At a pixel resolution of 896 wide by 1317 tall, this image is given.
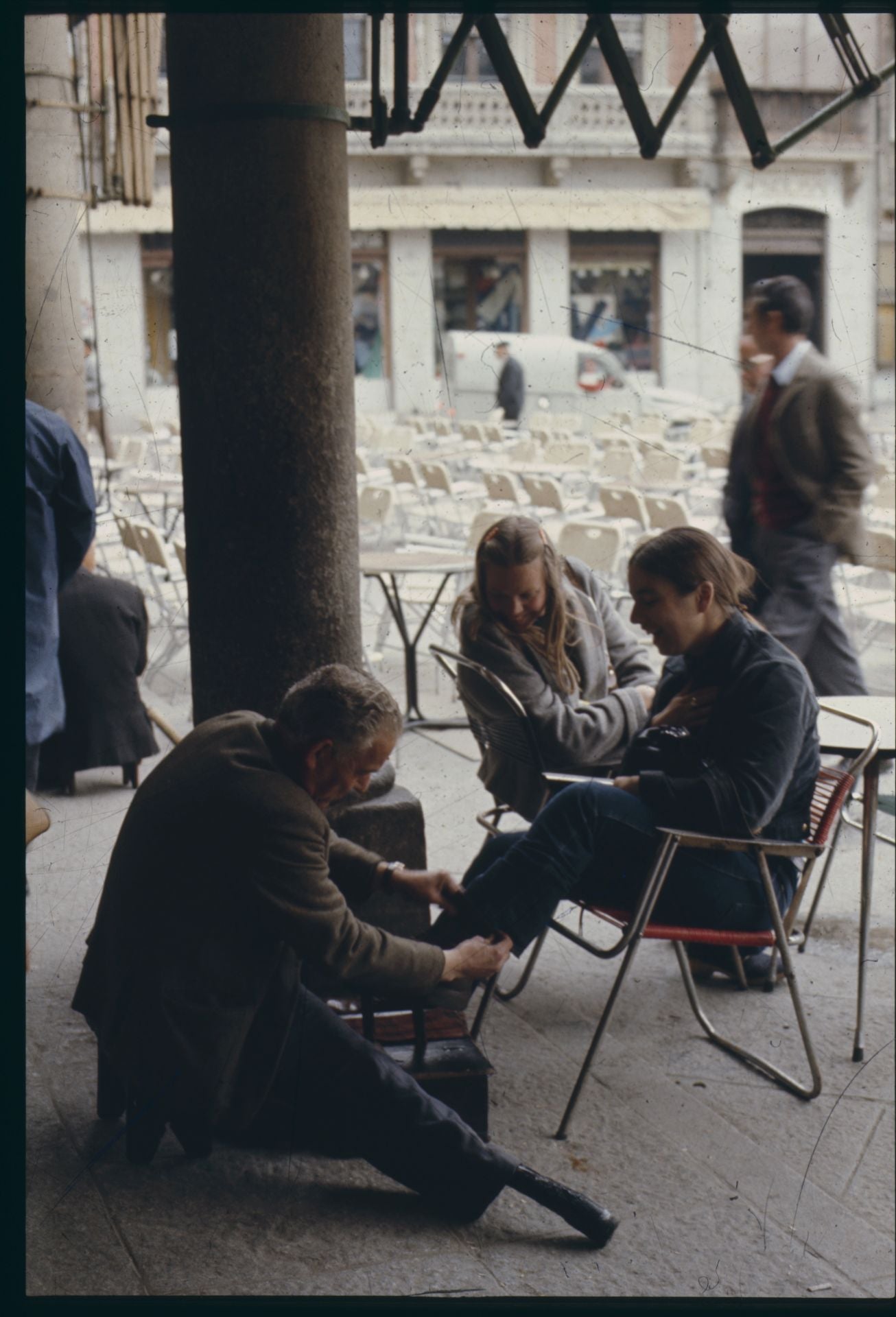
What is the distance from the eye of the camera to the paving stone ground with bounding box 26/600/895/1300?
285 centimetres

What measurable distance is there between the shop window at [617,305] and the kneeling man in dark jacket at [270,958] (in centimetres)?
77

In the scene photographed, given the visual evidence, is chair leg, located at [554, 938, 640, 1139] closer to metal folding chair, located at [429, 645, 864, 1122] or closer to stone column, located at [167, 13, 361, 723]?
metal folding chair, located at [429, 645, 864, 1122]

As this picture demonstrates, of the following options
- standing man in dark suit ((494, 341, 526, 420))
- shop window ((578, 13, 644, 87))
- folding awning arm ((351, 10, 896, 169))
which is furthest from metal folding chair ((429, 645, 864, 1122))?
shop window ((578, 13, 644, 87))

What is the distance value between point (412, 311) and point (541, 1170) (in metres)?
1.81

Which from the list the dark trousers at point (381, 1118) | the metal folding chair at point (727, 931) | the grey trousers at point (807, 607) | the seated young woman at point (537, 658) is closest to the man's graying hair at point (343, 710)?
the dark trousers at point (381, 1118)

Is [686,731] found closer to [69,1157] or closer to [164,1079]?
[164,1079]

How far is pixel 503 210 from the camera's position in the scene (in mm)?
2791

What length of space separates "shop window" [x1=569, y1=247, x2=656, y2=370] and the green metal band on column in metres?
0.58

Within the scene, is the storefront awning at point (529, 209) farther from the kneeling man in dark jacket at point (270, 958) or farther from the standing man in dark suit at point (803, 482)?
the kneeling man in dark jacket at point (270, 958)

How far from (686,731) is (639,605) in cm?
30

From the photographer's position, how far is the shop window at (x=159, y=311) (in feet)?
8.89

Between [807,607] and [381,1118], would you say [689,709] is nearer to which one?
[807,607]

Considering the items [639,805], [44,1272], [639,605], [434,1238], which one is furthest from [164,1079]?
[639,605]

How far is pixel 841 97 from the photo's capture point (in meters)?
2.44
